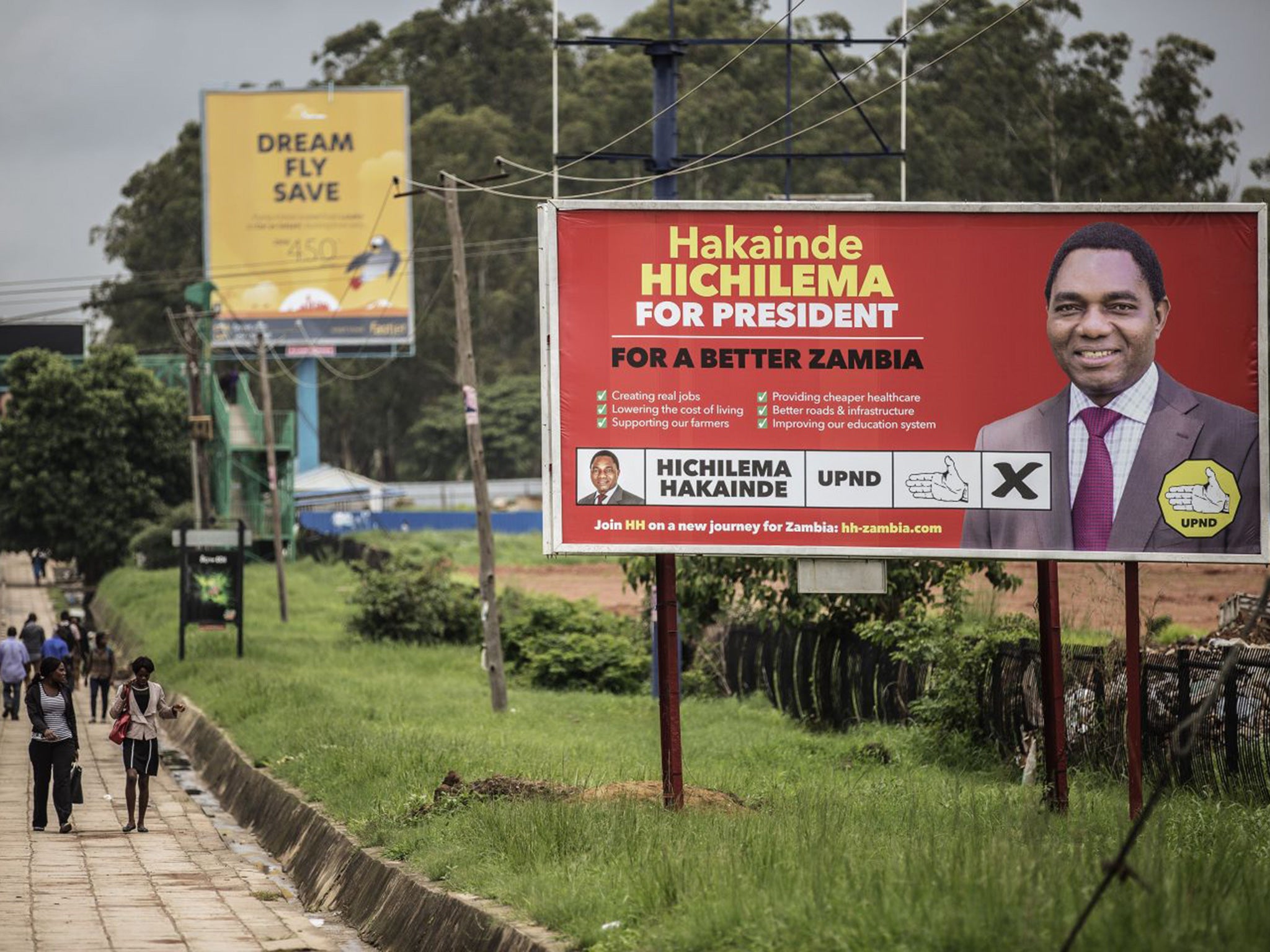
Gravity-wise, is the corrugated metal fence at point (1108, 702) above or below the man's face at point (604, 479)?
below

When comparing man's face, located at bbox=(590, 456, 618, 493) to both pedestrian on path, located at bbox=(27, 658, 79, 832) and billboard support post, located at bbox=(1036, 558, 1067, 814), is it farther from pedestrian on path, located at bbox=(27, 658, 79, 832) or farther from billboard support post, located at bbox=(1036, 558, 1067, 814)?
pedestrian on path, located at bbox=(27, 658, 79, 832)

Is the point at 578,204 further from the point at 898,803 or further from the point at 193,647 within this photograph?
the point at 193,647

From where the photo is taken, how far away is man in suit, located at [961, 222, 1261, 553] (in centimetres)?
1113

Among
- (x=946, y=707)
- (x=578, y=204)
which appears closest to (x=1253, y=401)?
(x=578, y=204)

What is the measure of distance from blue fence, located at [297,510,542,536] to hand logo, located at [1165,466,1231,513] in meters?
63.9

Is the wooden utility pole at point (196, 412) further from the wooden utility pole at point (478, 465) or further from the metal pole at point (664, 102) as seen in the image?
the metal pole at point (664, 102)

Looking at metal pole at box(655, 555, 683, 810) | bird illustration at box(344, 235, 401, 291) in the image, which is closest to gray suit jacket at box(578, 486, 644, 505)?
metal pole at box(655, 555, 683, 810)

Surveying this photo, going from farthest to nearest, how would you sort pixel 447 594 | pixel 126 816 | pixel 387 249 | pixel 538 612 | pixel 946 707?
pixel 387 249 < pixel 447 594 < pixel 538 612 < pixel 946 707 < pixel 126 816

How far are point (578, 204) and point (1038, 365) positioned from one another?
308 centimetres

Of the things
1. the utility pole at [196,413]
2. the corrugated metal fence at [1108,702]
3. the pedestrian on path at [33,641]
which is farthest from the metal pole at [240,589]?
the utility pole at [196,413]

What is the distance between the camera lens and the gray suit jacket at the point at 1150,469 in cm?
1111

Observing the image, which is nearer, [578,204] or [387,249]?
[578,204]

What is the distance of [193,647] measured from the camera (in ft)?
106

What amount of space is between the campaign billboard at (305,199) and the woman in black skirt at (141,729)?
172ft
